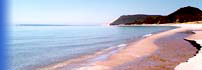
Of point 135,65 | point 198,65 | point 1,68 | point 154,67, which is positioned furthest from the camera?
point 135,65

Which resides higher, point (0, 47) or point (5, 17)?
point (5, 17)

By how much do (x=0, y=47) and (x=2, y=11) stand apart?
0.14 metres

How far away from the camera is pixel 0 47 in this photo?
3.49 feet

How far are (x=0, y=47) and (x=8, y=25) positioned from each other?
0.11m

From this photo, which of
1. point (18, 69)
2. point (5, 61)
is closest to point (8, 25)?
point (5, 61)

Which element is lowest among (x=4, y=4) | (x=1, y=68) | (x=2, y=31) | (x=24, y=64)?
(x=24, y=64)

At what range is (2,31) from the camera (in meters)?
1.08

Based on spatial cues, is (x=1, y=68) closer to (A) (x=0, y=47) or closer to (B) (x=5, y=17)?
(A) (x=0, y=47)

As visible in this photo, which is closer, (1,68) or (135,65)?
(1,68)

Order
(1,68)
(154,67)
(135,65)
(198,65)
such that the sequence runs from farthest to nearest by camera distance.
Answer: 1. (135,65)
2. (154,67)
3. (198,65)
4. (1,68)

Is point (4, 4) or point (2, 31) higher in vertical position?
point (4, 4)

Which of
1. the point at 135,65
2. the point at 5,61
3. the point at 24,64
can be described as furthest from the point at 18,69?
the point at 5,61

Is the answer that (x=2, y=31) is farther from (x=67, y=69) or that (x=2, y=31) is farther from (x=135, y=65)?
(x=135, y=65)

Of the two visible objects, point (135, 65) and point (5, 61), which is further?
point (135, 65)
